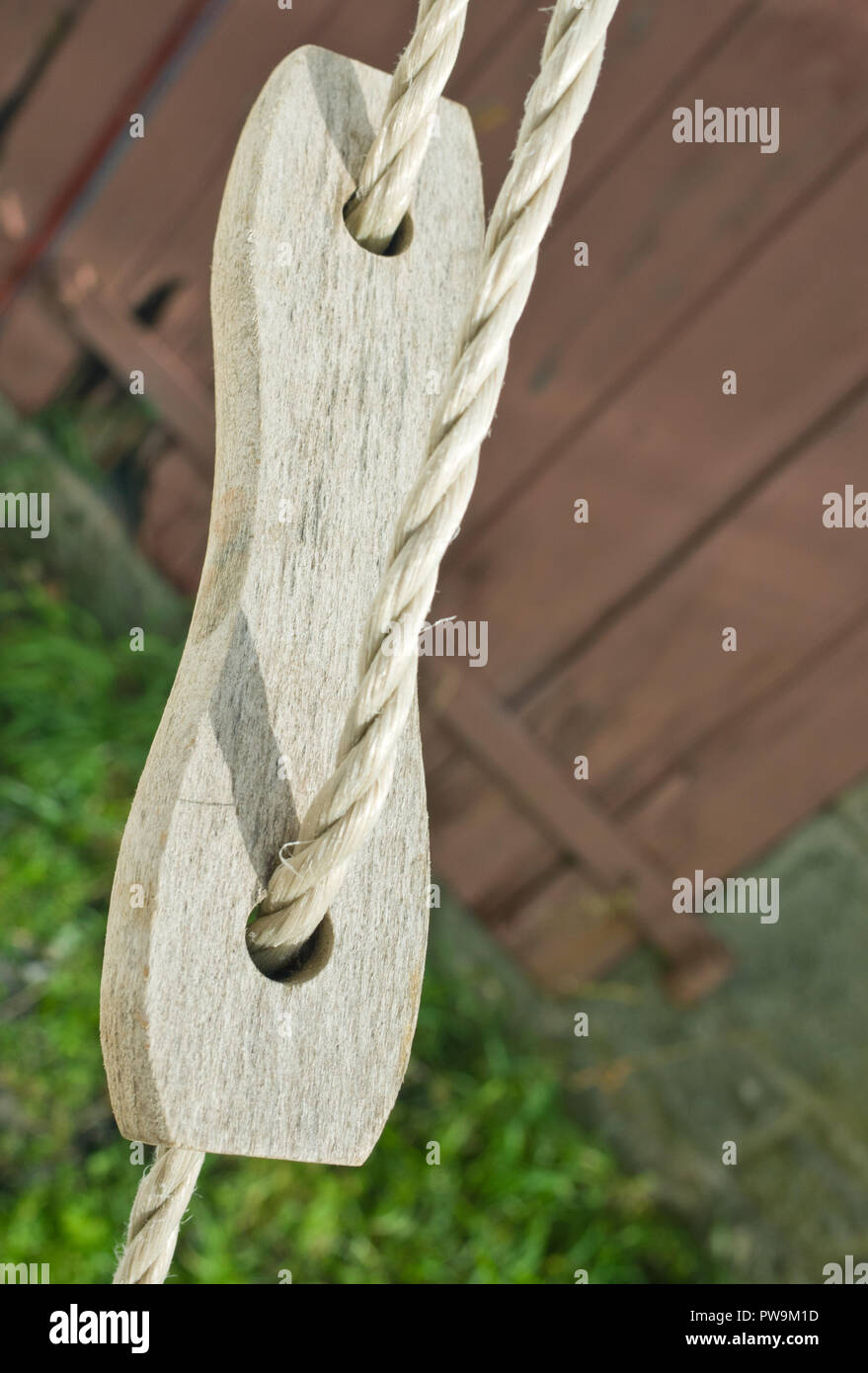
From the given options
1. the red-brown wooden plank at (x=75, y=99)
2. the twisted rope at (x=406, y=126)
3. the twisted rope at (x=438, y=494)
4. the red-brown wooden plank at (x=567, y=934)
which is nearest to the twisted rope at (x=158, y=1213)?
the twisted rope at (x=438, y=494)

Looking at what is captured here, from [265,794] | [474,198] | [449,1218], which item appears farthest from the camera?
[449,1218]

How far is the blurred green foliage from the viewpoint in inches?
68.0

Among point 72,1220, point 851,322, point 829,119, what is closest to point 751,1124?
point 72,1220

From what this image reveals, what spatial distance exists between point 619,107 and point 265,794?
1.50 metres

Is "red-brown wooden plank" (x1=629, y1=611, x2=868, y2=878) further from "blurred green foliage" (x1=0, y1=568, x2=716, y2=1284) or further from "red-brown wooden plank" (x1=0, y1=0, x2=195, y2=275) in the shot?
"red-brown wooden plank" (x1=0, y1=0, x2=195, y2=275)

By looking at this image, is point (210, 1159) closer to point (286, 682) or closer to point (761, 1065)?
point (761, 1065)

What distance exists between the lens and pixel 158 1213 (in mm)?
492

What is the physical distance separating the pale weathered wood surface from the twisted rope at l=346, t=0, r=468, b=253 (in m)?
0.01

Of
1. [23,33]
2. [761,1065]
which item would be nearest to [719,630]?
[761,1065]

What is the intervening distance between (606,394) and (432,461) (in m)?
1.37

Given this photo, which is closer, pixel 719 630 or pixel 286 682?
pixel 286 682

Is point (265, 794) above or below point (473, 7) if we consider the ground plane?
below

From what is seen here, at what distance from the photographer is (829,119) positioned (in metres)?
1.54

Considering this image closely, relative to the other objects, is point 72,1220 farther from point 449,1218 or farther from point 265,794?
point 265,794
